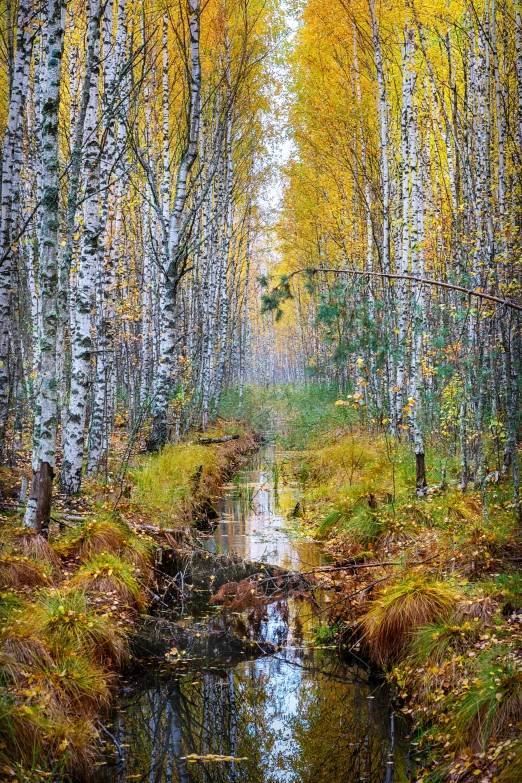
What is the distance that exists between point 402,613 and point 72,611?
8.83ft

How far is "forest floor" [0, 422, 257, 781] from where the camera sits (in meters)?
3.42

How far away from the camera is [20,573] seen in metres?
4.97

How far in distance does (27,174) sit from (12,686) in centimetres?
1293

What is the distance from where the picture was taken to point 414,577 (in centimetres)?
533

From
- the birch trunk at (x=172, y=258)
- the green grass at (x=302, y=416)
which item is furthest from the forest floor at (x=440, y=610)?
the green grass at (x=302, y=416)

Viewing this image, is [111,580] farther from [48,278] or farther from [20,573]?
[48,278]

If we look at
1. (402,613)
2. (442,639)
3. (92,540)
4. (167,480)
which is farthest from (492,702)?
(167,480)

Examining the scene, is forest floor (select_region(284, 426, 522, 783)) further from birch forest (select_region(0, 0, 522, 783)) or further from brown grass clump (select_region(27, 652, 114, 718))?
brown grass clump (select_region(27, 652, 114, 718))

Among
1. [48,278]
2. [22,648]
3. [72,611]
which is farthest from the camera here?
[48,278]

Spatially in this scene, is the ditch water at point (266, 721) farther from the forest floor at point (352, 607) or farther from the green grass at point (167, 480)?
the green grass at point (167, 480)

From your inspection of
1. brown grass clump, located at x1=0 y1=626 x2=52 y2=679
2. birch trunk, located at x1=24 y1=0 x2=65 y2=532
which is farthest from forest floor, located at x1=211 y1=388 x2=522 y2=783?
birch trunk, located at x1=24 y1=0 x2=65 y2=532

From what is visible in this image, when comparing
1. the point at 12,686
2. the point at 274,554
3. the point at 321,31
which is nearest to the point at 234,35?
the point at 321,31

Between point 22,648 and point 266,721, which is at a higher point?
point 22,648

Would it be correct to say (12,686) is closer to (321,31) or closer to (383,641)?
(383,641)
